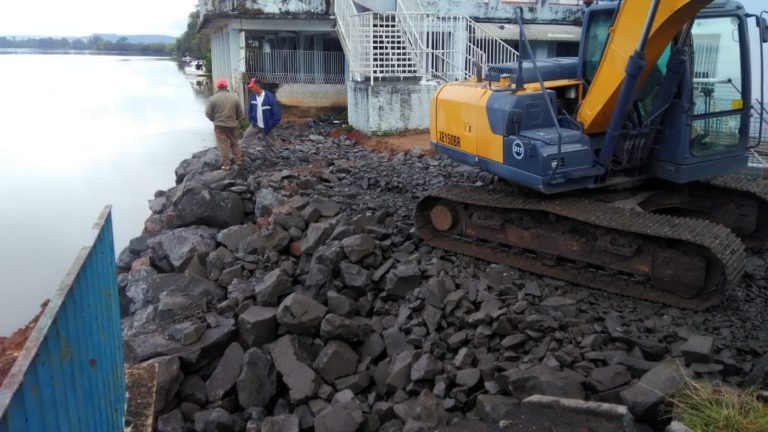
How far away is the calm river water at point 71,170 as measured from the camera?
42.5 ft

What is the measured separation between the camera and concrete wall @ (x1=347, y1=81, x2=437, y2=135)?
14.6 m

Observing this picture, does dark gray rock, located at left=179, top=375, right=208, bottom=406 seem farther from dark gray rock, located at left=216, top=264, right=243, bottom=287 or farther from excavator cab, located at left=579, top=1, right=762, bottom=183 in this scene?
excavator cab, located at left=579, top=1, right=762, bottom=183

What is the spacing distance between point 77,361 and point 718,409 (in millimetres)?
3510

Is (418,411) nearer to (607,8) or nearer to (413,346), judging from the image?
(413,346)

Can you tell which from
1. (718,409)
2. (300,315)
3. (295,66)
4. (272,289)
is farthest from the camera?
(295,66)

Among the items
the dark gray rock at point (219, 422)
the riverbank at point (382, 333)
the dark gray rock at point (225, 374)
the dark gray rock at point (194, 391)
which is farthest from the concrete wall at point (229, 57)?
the dark gray rock at point (219, 422)

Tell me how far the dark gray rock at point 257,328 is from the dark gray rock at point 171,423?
3.24ft

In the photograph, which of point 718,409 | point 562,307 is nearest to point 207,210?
point 562,307

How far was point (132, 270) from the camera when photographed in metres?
8.98

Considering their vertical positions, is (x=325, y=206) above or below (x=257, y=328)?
above

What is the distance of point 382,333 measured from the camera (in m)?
6.31

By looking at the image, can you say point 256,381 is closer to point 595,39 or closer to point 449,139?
point 449,139

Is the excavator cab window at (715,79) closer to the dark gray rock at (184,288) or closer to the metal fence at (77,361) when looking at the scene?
the dark gray rock at (184,288)

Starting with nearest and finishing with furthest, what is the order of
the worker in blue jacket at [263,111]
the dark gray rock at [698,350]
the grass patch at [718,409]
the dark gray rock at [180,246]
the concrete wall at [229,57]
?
the grass patch at [718,409]
the dark gray rock at [698,350]
the dark gray rock at [180,246]
the worker in blue jacket at [263,111]
the concrete wall at [229,57]
